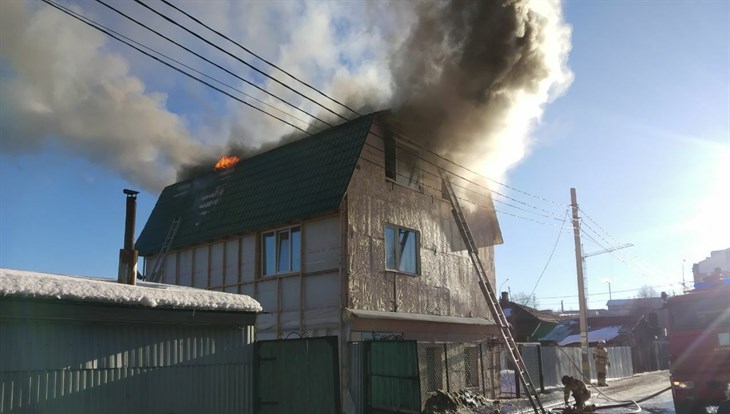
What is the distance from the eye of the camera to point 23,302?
A: 6379 millimetres

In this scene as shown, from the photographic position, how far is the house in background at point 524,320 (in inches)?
1431

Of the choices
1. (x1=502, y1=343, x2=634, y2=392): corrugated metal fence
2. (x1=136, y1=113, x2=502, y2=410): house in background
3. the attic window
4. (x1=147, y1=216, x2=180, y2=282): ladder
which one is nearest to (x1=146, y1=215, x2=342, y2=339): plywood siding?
(x1=136, y1=113, x2=502, y2=410): house in background

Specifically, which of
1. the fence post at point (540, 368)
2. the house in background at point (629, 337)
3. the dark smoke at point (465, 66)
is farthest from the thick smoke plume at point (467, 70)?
the house in background at point (629, 337)

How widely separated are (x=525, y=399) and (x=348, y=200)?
794cm

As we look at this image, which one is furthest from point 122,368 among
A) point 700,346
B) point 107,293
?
point 700,346

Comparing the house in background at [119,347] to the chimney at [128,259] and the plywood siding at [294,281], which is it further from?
the plywood siding at [294,281]

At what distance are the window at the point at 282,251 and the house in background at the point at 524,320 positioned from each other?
2459 cm

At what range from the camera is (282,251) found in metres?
15.0

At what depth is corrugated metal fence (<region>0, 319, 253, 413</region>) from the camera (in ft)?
21.1

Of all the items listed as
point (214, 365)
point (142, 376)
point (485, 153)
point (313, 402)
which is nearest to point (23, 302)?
point (142, 376)

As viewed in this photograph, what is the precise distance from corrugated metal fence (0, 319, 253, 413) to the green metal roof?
5.39 metres

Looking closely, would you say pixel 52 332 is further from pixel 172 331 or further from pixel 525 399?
pixel 525 399

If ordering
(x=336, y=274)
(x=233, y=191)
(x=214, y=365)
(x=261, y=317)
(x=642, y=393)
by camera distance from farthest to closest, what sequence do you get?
(x=642, y=393) < (x=233, y=191) < (x=261, y=317) < (x=336, y=274) < (x=214, y=365)

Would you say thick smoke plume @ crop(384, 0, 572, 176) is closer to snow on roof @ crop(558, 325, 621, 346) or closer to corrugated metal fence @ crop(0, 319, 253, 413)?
corrugated metal fence @ crop(0, 319, 253, 413)
